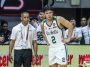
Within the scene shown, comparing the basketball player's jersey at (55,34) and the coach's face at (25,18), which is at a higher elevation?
the coach's face at (25,18)

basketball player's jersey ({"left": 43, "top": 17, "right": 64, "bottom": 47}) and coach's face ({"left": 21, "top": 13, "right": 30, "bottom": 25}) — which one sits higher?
coach's face ({"left": 21, "top": 13, "right": 30, "bottom": 25})

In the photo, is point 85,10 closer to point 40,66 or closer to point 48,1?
point 48,1

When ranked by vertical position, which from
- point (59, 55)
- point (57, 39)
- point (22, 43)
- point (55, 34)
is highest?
point (55, 34)

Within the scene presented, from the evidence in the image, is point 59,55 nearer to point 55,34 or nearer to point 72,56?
point 55,34

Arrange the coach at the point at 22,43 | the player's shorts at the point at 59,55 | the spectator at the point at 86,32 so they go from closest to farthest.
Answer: the player's shorts at the point at 59,55, the coach at the point at 22,43, the spectator at the point at 86,32

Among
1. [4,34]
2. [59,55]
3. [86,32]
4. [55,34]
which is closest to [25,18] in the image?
[55,34]

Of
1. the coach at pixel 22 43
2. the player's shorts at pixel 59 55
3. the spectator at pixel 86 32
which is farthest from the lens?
the spectator at pixel 86 32

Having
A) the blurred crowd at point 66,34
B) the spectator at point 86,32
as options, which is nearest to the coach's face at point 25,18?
the blurred crowd at point 66,34

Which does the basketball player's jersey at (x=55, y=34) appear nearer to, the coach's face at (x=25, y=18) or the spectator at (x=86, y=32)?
the coach's face at (x=25, y=18)

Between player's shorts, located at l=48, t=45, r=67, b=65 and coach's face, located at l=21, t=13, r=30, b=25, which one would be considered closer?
player's shorts, located at l=48, t=45, r=67, b=65

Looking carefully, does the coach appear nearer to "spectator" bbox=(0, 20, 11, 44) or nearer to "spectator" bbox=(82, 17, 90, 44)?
"spectator" bbox=(0, 20, 11, 44)

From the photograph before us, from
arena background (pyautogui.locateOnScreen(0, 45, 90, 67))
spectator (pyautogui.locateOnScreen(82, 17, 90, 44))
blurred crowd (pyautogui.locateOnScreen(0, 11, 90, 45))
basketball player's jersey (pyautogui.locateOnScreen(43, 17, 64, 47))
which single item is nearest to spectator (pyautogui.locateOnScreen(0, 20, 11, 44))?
blurred crowd (pyautogui.locateOnScreen(0, 11, 90, 45))

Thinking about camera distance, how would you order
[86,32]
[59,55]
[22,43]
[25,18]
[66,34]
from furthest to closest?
1. [86,32]
2. [66,34]
3. [22,43]
4. [25,18]
5. [59,55]

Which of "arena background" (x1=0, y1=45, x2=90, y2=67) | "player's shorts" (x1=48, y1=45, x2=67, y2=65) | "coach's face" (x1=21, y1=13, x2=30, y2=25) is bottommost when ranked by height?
"arena background" (x1=0, y1=45, x2=90, y2=67)
